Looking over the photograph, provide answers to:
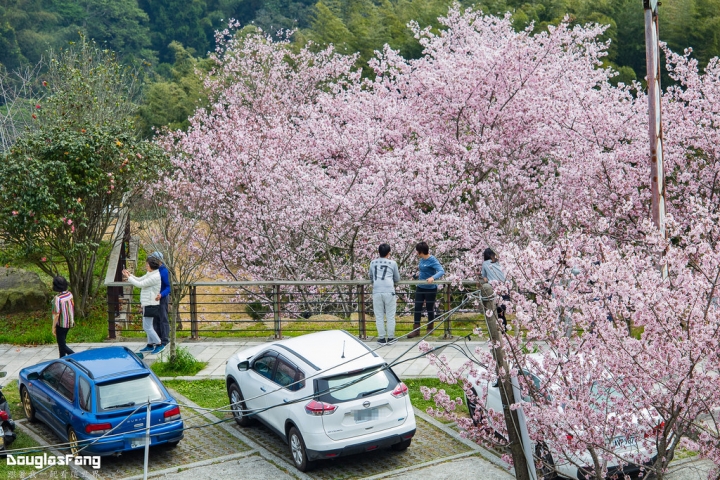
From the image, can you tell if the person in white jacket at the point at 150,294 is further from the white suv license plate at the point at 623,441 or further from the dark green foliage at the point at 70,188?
the white suv license plate at the point at 623,441

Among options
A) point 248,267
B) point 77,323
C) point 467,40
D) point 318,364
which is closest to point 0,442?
point 318,364

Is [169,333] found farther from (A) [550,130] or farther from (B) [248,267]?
(A) [550,130]

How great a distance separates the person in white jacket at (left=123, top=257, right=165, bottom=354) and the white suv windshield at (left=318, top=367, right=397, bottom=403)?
5.41 meters

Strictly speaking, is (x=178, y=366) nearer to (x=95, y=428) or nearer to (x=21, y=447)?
(x=21, y=447)

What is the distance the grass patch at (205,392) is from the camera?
13.6m

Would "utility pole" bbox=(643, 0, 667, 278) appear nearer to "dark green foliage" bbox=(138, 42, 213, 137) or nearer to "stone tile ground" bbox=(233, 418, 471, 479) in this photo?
"stone tile ground" bbox=(233, 418, 471, 479)

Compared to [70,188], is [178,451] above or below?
below

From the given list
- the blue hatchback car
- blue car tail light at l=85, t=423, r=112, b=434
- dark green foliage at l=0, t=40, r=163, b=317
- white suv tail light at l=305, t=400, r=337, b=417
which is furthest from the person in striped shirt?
white suv tail light at l=305, t=400, r=337, b=417

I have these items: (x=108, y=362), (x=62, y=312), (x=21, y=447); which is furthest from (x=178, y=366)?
(x=21, y=447)

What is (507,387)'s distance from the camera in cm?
879

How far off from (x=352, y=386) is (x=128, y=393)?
309 centimetres

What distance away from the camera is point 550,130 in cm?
1925

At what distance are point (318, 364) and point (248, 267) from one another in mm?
10317

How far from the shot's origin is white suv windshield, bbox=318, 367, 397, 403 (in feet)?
35.6
